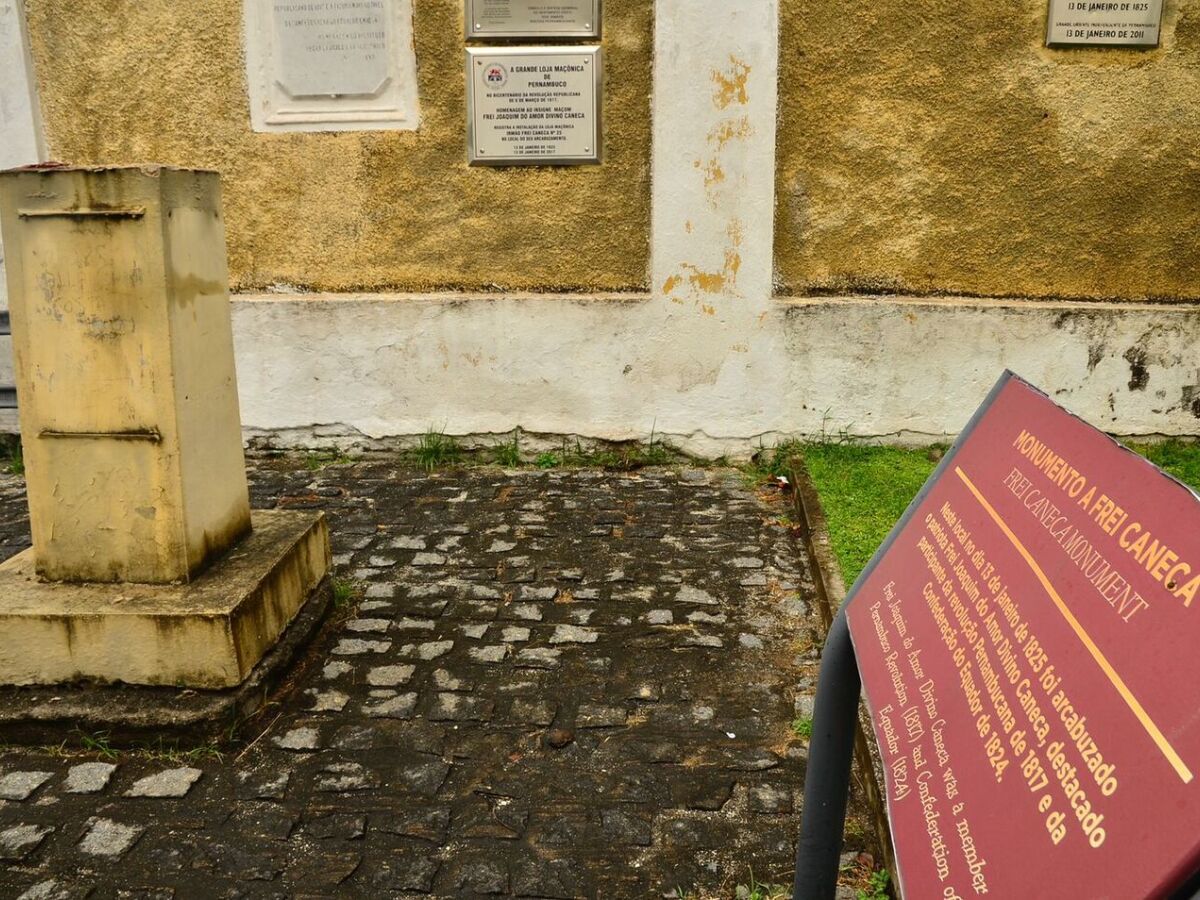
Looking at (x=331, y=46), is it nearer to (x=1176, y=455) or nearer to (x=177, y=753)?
(x=177, y=753)

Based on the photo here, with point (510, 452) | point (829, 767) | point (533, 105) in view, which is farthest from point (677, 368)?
point (829, 767)

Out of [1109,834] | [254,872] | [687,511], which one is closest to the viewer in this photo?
[1109,834]

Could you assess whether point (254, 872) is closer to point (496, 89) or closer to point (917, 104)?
point (496, 89)

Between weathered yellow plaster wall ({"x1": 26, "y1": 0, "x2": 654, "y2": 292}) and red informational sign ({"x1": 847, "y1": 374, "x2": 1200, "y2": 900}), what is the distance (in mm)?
4328

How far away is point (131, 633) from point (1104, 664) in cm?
→ 286

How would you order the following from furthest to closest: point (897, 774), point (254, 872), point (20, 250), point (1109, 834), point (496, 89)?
point (496, 89) → point (20, 250) → point (254, 872) → point (897, 774) → point (1109, 834)

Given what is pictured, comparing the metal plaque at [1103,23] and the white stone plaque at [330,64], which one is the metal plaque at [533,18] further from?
the metal plaque at [1103,23]

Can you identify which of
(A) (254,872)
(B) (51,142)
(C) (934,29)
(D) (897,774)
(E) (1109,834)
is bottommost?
(A) (254,872)

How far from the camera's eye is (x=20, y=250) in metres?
3.08

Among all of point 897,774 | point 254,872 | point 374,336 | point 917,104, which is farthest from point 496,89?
point 897,774

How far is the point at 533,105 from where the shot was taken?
5539 mm

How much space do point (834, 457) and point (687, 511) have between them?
3.40 ft

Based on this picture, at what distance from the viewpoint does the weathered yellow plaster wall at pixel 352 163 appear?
558 centimetres

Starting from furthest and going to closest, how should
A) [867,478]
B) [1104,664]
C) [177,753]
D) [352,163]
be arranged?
[352,163] → [867,478] → [177,753] → [1104,664]
